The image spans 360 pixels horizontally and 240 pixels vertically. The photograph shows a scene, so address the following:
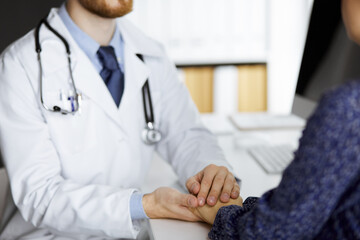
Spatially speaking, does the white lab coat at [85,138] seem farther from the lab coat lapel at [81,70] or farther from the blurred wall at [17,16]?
the blurred wall at [17,16]

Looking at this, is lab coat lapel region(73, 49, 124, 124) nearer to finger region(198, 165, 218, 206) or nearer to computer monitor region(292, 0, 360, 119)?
finger region(198, 165, 218, 206)

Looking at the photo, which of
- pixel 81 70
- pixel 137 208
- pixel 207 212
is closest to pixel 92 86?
pixel 81 70

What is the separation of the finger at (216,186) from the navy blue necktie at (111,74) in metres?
0.43

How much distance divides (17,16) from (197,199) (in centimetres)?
135

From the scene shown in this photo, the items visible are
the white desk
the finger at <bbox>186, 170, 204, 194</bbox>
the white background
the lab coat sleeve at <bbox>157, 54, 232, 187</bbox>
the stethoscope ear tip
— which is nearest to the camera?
the white desk

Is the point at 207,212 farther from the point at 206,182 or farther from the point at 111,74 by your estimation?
the point at 111,74

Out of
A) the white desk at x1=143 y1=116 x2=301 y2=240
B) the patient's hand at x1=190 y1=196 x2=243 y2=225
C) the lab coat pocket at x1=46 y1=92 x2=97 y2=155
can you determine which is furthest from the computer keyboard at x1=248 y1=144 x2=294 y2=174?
the lab coat pocket at x1=46 y1=92 x2=97 y2=155

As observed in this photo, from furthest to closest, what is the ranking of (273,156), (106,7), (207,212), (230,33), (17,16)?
1. (230,33)
2. (17,16)
3. (273,156)
4. (106,7)
5. (207,212)

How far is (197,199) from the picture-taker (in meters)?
0.88

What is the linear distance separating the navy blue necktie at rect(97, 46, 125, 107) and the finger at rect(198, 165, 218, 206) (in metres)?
0.40

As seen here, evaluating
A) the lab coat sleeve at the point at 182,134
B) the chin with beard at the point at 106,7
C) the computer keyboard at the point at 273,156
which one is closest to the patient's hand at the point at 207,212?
the lab coat sleeve at the point at 182,134

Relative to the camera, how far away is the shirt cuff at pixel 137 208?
92 centimetres

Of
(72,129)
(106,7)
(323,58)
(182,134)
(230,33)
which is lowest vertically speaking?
(230,33)

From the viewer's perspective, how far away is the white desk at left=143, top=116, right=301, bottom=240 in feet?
2.74
